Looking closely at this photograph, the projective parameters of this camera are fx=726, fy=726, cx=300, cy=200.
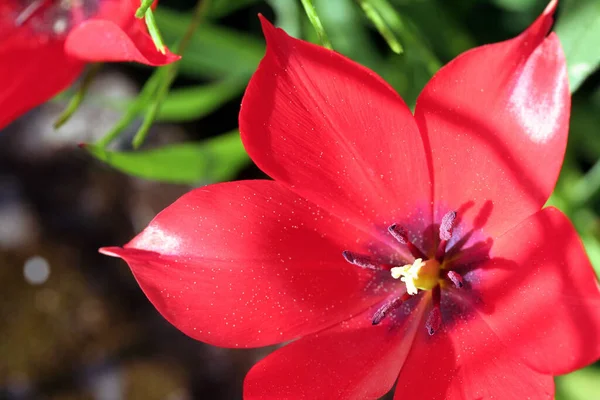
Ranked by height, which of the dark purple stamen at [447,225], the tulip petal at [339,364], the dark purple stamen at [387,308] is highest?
the dark purple stamen at [447,225]

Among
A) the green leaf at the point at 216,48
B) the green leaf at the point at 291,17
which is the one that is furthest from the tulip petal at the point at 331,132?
the green leaf at the point at 216,48

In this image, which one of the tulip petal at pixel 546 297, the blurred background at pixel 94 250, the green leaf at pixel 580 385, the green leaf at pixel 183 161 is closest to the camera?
the tulip petal at pixel 546 297

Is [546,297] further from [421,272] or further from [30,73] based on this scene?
[30,73]

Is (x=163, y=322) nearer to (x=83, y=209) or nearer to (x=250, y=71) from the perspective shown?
(x=83, y=209)

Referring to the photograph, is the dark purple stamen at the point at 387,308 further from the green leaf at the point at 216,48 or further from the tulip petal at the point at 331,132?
the green leaf at the point at 216,48

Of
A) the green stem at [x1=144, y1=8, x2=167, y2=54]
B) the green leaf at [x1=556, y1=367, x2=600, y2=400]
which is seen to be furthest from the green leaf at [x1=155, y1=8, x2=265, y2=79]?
the green leaf at [x1=556, y1=367, x2=600, y2=400]
